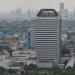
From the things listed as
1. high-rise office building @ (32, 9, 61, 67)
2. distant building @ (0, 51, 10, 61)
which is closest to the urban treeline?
high-rise office building @ (32, 9, 61, 67)

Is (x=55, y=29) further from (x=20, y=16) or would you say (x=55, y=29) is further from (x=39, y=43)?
(x=20, y=16)

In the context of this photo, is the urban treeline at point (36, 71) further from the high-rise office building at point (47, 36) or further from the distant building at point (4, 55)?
the distant building at point (4, 55)

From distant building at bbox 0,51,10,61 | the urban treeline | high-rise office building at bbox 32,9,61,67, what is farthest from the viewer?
distant building at bbox 0,51,10,61

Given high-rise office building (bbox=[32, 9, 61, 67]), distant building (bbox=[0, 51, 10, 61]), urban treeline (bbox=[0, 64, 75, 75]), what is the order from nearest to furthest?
1. urban treeline (bbox=[0, 64, 75, 75])
2. high-rise office building (bbox=[32, 9, 61, 67])
3. distant building (bbox=[0, 51, 10, 61])

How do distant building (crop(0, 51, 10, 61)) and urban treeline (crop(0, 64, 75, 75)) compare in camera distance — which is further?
distant building (crop(0, 51, 10, 61))

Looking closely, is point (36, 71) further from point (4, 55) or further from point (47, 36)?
point (4, 55)

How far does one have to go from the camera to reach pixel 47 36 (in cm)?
1395

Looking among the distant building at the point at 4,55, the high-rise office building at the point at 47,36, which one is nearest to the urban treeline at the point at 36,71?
the high-rise office building at the point at 47,36

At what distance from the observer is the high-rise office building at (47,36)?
13.7 m

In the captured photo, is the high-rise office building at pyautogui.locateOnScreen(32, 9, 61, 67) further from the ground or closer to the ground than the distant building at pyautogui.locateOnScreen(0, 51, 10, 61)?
further from the ground

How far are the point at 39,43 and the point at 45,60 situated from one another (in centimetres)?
72

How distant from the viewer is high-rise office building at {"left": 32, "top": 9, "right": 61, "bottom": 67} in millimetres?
13688

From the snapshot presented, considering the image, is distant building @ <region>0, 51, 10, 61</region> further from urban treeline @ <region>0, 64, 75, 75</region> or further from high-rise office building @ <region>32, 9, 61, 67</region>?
urban treeline @ <region>0, 64, 75, 75</region>

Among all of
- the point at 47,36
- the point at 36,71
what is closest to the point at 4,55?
the point at 47,36
